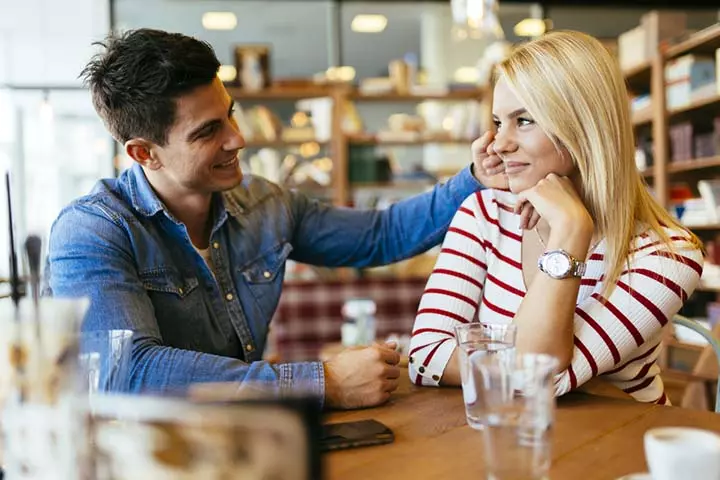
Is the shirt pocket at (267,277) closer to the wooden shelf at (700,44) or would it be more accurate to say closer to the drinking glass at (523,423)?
the drinking glass at (523,423)

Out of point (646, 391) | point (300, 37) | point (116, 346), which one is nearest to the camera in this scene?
point (116, 346)

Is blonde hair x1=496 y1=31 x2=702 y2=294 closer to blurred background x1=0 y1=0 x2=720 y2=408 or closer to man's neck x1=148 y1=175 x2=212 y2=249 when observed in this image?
man's neck x1=148 y1=175 x2=212 y2=249

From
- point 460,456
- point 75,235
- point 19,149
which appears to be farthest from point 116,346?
point 19,149

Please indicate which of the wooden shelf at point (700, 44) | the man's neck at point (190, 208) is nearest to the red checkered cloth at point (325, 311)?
the wooden shelf at point (700, 44)

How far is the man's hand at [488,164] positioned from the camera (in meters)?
1.72

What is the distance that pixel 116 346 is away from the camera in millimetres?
901

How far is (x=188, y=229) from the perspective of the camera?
1.80 metres

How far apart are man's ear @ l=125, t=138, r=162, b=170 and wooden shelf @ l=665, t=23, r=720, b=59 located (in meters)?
3.61

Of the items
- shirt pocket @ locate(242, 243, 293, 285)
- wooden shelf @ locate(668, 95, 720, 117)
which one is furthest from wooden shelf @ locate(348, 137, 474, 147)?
shirt pocket @ locate(242, 243, 293, 285)

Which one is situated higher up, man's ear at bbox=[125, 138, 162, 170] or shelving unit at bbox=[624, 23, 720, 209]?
shelving unit at bbox=[624, 23, 720, 209]

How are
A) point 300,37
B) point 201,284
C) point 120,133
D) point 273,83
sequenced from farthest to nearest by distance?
point 300,37 < point 273,83 < point 120,133 < point 201,284

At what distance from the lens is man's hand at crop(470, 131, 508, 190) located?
1.72m

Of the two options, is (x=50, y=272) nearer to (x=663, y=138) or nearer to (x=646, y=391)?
(x=646, y=391)

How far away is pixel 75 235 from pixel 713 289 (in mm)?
4259
